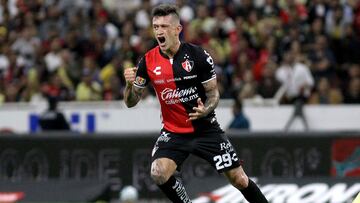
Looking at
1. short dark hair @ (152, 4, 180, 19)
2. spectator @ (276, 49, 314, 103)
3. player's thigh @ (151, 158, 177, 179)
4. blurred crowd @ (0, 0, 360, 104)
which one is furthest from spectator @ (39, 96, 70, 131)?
short dark hair @ (152, 4, 180, 19)

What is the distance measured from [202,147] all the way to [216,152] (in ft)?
0.50

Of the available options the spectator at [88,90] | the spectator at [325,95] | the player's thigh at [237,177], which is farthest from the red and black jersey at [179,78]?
the spectator at [88,90]

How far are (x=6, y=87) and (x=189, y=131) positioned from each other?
1145cm

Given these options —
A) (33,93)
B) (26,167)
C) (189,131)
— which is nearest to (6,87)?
(33,93)

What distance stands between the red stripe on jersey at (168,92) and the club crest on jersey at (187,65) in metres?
0.14

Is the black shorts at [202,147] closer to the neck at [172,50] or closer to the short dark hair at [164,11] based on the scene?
the neck at [172,50]

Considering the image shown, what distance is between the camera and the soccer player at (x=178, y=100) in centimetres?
1137

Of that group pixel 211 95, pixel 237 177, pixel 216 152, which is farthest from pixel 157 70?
pixel 237 177

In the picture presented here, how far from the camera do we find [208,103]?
449 inches

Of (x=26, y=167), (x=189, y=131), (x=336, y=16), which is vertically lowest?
(x=26, y=167)

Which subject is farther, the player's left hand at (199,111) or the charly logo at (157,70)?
the charly logo at (157,70)

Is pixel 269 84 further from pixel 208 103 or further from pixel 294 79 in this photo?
pixel 208 103

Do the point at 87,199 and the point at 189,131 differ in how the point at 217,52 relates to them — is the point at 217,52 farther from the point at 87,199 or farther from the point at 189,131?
the point at 189,131

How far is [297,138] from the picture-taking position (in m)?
18.5
